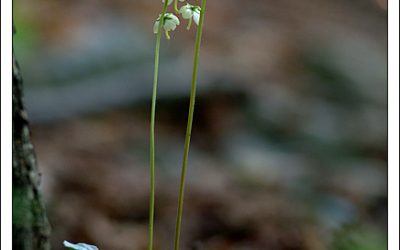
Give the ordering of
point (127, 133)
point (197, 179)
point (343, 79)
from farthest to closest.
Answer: point (343, 79) < point (127, 133) < point (197, 179)

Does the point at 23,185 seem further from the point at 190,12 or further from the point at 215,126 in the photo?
the point at 215,126

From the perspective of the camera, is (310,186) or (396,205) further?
(310,186)

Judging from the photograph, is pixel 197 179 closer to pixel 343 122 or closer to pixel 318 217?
pixel 318 217

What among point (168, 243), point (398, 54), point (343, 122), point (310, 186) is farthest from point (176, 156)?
point (398, 54)

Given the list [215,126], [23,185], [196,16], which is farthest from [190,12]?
[215,126]

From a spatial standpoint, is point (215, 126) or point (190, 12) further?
point (215, 126)

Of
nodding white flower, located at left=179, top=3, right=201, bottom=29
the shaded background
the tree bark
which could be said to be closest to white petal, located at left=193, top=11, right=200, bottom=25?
nodding white flower, located at left=179, top=3, right=201, bottom=29
